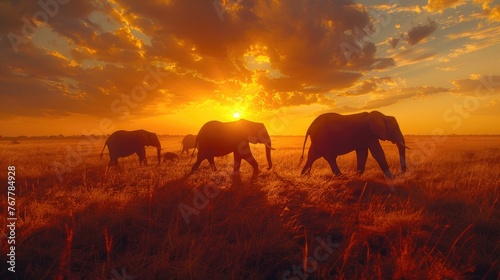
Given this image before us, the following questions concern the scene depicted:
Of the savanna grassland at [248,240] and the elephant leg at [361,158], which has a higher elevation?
the elephant leg at [361,158]

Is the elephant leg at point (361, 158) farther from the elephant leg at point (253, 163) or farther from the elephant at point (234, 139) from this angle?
the elephant leg at point (253, 163)

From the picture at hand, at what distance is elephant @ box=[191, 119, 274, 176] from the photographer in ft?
31.1

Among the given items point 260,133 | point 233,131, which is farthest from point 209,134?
point 260,133

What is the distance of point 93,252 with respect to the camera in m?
2.94

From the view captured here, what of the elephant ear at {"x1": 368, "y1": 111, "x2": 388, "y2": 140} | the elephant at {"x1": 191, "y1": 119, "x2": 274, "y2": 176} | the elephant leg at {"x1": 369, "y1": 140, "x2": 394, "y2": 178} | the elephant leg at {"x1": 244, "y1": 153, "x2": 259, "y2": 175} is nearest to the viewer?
the elephant leg at {"x1": 369, "y1": 140, "x2": 394, "y2": 178}

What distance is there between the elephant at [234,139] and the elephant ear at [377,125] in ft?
11.9

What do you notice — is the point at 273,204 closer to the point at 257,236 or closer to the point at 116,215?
the point at 257,236

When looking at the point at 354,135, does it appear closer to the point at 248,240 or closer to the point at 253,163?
the point at 253,163

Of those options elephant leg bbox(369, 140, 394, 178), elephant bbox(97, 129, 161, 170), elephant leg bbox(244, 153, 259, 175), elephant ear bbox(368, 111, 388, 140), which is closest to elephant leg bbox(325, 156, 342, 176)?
elephant leg bbox(369, 140, 394, 178)

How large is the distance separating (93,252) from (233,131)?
7.10m

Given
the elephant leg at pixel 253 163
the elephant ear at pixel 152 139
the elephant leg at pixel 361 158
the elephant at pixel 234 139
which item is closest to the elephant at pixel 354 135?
the elephant leg at pixel 361 158

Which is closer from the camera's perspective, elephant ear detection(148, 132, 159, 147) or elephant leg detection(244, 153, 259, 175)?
elephant leg detection(244, 153, 259, 175)

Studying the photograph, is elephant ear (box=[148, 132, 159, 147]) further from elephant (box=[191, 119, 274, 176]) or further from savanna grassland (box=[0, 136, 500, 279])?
savanna grassland (box=[0, 136, 500, 279])

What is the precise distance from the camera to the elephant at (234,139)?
9.49 m
